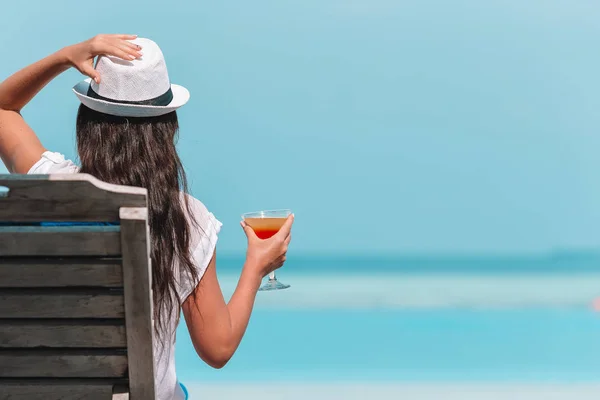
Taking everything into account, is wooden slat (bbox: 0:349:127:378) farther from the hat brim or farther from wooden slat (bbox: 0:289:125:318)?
the hat brim

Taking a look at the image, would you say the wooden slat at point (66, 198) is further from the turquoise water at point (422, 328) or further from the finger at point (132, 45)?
the turquoise water at point (422, 328)

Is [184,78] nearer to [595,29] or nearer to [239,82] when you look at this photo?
[239,82]

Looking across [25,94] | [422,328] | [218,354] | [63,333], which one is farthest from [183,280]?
[422,328]

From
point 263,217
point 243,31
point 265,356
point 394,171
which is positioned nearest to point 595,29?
point 394,171

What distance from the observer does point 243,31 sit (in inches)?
290

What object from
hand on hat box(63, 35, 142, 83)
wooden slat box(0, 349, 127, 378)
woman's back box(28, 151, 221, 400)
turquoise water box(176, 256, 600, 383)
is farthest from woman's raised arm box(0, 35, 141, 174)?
turquoise water box(176, 256, 600, 383)

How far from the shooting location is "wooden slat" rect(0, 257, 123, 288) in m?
1.17

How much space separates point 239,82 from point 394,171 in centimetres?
145

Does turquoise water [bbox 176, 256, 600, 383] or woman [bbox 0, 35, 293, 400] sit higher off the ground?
woman [bbox 0, 35, 293, 400]

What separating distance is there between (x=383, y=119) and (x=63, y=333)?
637 cm

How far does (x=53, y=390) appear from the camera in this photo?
1.24 m

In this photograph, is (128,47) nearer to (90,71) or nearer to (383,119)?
(90,71)

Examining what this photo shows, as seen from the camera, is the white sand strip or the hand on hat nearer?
the hand on hat

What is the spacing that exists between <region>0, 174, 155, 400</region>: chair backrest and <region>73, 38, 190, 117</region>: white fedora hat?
29 cm
